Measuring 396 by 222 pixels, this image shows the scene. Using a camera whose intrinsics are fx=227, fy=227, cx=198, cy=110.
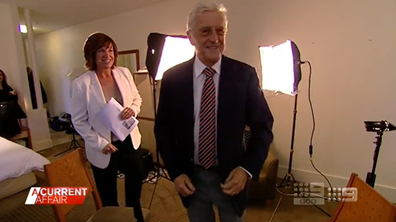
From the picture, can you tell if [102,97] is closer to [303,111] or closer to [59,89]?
[303,111]

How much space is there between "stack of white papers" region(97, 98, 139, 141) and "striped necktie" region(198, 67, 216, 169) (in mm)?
796

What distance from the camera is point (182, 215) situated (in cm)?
204

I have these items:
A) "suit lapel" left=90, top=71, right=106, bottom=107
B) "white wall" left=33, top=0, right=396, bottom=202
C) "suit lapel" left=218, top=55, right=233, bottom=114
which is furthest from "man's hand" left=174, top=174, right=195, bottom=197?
"white wall" left=33, top=0, right=396, bottom=202

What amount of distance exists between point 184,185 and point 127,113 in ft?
2.73

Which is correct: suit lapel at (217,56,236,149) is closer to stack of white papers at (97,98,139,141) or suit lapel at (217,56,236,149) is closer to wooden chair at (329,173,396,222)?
wooden chair at (329,173,396,222)

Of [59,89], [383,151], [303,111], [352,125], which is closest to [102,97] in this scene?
[303,111]

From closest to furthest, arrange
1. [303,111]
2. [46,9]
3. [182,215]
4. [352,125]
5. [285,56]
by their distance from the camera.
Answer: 1. [285,56]
2. [182,215]
3. [352,125]
4. [303,111]
5. [46,9]

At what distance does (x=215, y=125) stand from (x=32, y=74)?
13.3 ft

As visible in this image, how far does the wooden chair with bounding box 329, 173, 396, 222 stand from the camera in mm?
763

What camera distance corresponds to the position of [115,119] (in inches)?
58.7

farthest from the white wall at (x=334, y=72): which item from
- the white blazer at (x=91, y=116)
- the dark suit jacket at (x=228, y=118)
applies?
the dark suit jacket at (x=228, y=118)

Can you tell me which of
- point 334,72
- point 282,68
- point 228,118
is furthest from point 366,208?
point 334,72

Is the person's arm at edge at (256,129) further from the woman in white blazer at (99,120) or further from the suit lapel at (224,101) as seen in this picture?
the woman in white blazer at (99,120)

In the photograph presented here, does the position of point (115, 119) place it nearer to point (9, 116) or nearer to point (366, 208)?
point (366, 208)
